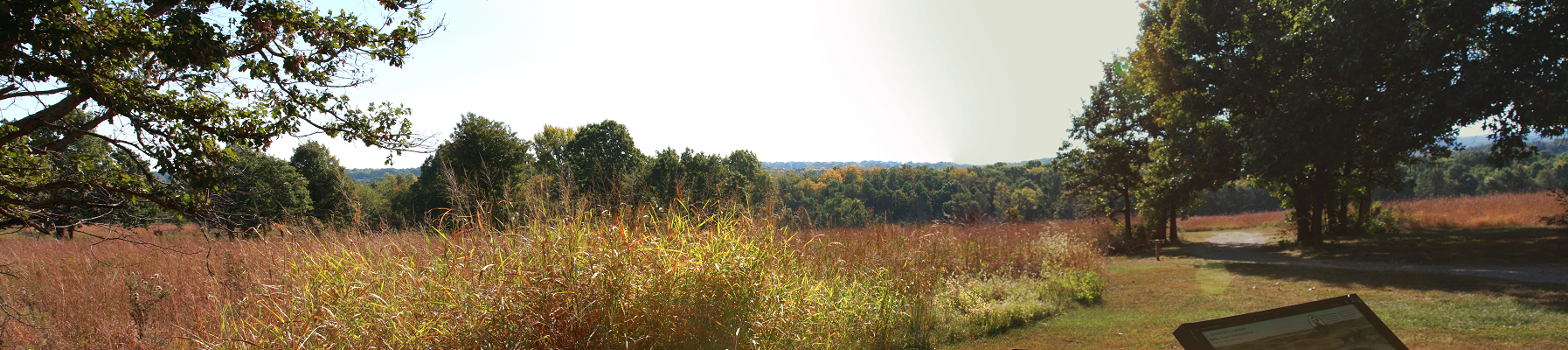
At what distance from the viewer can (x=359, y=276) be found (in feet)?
15.1

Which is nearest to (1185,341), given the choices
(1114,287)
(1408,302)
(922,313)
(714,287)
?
(714,287)

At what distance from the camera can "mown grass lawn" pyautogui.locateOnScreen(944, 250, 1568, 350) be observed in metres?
5.30

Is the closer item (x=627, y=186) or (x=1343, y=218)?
(x=627, y=186)

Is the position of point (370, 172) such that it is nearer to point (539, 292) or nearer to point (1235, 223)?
point (539, 292)

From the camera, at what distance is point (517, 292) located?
3.71m

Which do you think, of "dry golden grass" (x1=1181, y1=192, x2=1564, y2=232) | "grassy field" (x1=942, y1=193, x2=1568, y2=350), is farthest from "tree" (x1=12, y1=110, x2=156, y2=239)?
"dry golden grass" (x1=1181, y1=192, x2=1564, y2=232)

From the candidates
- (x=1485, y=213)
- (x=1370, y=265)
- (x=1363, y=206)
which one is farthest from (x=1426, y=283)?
(x=1485, y=213)

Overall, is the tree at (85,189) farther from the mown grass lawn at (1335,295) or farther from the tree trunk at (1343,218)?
the tree trunk at (1343,218)

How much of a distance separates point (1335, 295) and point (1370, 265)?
4453 millimetres

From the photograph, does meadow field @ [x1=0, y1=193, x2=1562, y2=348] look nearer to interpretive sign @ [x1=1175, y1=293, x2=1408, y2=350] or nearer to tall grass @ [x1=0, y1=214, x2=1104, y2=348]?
tall grass @ [x1=0, y1=214, x2=1104, y2=348]

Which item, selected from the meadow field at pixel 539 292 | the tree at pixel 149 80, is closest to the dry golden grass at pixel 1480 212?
the meadow field at pixel 539 292

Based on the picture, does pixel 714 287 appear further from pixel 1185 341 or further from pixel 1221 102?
pixel 1221 102

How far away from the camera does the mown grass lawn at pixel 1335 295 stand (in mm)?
5297

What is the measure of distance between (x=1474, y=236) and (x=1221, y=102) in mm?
6418
